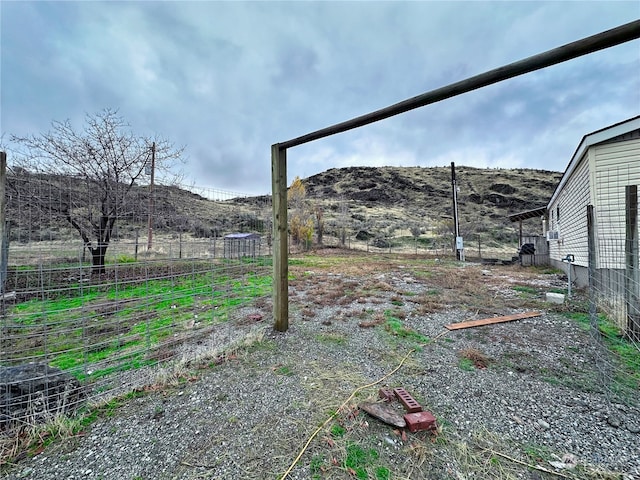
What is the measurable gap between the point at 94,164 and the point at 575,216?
39.2 ft

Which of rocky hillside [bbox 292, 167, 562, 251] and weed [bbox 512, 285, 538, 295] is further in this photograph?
rocky hillside [bbox 292, 167, 562, 251]

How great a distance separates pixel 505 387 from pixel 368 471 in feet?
4.98

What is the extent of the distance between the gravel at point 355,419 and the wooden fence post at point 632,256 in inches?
19.1

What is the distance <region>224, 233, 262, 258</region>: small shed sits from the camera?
3.86m

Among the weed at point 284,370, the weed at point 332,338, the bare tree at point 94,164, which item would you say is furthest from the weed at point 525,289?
the bare tree at point 94,164

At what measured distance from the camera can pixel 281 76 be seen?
898cm

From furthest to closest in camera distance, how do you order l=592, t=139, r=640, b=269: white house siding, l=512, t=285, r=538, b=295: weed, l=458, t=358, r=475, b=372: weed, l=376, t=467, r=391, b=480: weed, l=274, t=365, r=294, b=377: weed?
l=512, t=285, r=538, b=295: weed → l=592, t=139, r=640, b=269: white house siding → l=458, t=358, r=475, b=372: weed → l=274, t=365, r=294, b=377: weed → l=376, t=467, r=391, b=480: weed

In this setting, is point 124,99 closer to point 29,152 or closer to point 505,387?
point 29,152

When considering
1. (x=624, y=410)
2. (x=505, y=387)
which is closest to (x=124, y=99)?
(x=505, y=387)

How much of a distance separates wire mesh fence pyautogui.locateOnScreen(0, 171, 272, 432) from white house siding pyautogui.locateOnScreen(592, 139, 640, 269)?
636cm

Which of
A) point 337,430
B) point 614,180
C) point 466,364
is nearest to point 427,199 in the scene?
point 614,180

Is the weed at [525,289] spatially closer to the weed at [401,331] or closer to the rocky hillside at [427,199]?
the weed at [401,331]

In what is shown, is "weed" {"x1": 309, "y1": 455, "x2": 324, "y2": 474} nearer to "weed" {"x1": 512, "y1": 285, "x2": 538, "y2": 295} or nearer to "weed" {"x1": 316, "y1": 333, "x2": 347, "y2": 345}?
"weed" {"x1": 316, "y1": 333, "x2": 347, "y2": 345}

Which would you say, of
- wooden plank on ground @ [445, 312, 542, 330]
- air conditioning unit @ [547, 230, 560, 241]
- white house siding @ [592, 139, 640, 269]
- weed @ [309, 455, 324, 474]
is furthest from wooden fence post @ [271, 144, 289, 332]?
air conditioning unit @ [547, 230, 560, 241]
